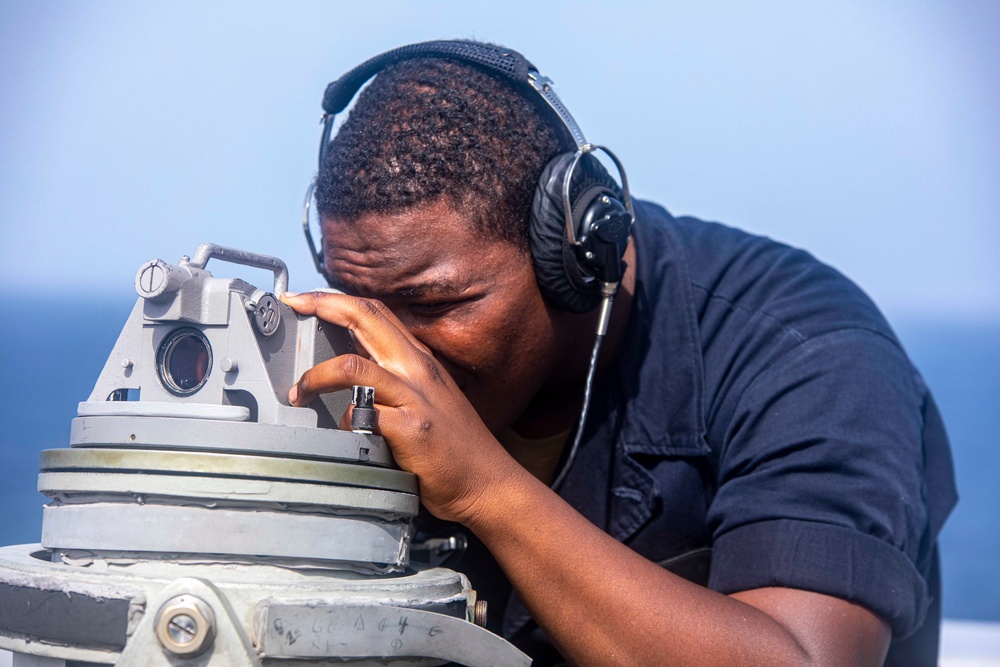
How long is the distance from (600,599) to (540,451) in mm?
644

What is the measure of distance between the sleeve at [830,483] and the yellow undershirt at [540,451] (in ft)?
1.18

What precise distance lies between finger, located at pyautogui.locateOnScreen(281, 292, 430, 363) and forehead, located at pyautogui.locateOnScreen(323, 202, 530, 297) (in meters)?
0.26

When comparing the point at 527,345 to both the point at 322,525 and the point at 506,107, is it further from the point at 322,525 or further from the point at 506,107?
the point at 322,525

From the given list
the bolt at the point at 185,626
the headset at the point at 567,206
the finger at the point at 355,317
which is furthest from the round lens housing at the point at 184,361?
the headset at the point at 567,206

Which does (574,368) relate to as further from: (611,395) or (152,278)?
(152,278)

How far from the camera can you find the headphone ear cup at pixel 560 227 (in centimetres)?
135

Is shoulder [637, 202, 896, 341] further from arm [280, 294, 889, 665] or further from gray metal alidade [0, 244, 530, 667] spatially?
gray metal alidade [0, 244, 530, 667]

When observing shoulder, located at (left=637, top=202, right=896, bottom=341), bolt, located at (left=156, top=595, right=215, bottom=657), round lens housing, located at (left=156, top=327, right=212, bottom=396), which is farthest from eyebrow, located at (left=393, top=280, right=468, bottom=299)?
bolt, located at (left=156, top=595, right=215, bottom=657)

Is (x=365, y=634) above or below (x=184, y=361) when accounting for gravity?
below

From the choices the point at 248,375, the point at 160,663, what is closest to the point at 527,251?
the point at 248,375

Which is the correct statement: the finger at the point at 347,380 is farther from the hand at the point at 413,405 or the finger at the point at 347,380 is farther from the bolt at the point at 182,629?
the bolt at the point at 182,629

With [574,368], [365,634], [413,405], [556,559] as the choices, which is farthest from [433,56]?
[365,634]

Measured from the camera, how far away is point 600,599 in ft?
3.59

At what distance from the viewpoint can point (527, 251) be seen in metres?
1.40
